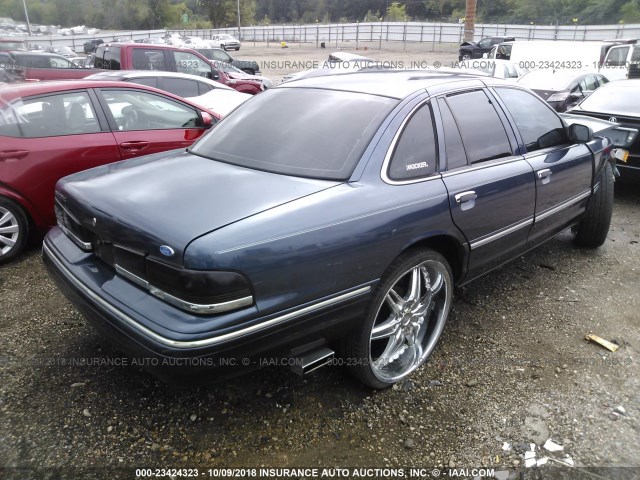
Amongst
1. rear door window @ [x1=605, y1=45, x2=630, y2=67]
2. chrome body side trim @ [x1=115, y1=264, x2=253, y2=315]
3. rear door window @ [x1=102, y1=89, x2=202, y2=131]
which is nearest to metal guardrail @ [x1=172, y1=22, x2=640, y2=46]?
rear door window @ [x1=605, y1=45, x2=630, y2=67]

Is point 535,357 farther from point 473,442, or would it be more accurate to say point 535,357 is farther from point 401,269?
point 401,269

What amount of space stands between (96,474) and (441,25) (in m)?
51.3

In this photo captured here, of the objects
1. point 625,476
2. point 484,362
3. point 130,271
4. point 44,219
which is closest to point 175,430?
point 130,271

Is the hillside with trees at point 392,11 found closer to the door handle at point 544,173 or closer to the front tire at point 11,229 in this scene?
the front tire at point 11,229

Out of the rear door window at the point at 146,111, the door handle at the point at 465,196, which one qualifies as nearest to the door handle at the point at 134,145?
the rear door window at the point at 146,111

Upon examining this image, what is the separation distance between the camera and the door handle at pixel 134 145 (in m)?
4.36

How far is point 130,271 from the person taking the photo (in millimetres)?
2141

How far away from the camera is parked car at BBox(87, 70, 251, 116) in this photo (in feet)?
23.2

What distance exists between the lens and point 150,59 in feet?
32.6

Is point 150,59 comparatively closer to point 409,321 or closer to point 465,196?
point 465,196

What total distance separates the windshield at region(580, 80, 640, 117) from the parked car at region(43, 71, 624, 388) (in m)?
3.16

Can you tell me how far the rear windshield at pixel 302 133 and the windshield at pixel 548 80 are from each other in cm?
833

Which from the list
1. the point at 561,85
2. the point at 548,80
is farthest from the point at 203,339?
the point at 548,80

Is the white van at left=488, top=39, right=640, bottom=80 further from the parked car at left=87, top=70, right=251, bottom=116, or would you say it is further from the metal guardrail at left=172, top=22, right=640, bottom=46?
the metal guardrail at left=172, top=22, right=640, bottom=46
